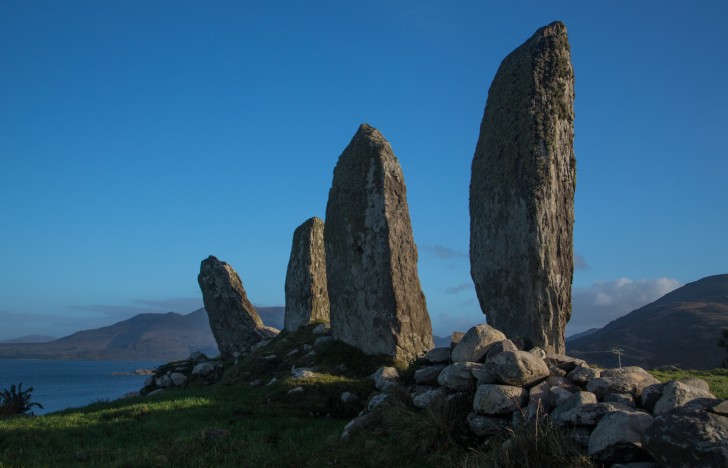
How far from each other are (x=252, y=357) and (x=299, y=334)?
2.91 meters

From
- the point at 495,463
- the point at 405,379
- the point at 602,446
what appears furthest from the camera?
the point at 405,379

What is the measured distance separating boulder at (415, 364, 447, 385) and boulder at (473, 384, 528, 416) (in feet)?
8.45

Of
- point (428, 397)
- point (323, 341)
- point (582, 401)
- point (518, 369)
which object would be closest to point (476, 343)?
point (428, 397)

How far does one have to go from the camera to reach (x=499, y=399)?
32.8 feet

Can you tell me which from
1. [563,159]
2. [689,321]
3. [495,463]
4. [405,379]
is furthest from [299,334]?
[689,321]

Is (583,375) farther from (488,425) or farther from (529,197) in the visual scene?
(529,197)

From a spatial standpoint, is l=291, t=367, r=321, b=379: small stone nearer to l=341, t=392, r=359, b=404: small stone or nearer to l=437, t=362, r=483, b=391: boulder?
l=341, t=392, r=359, b=404: small stone

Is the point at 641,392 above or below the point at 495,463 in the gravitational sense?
above

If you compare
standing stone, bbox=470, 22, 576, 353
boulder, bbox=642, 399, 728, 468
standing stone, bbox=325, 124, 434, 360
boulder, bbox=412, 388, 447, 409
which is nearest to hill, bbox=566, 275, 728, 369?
standing stone, bbox=325, 124, 434, 360

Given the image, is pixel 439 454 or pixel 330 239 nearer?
pixel 439 454

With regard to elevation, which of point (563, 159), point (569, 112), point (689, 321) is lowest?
point (689, 321)

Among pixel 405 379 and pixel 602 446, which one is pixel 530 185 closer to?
pixel 405 379

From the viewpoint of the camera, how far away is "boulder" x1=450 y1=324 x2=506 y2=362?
12.2 metres

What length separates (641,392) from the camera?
9516 millimetres
